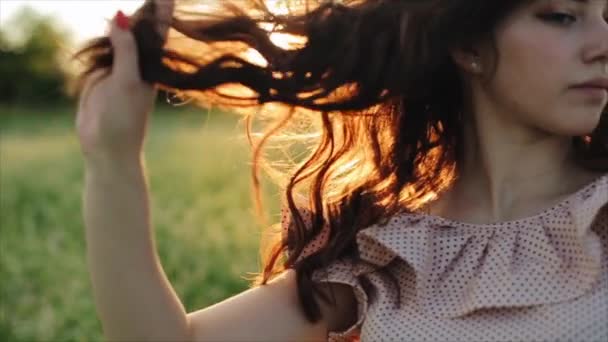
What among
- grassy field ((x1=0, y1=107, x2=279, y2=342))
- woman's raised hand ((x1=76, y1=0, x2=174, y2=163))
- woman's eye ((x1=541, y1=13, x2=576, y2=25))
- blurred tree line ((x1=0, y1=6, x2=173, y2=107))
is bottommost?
blurred tree line ((x1=0, y1=6, x2=173, y2=107))

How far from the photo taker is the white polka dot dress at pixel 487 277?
8.91 ft

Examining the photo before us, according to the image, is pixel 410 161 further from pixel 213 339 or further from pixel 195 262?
pixel 195 262

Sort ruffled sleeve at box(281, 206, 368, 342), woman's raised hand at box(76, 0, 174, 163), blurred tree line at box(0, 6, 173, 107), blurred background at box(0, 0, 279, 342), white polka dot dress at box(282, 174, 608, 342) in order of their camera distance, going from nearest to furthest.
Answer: woman's raised hand at box(76, 0, 174, 163) < white polka dot dress at box(282, 174, 608, 342) < ruffled sleeve at box(281, 206, 368, 342) < blurred background at box(0, 0, 279, 342) < blurred tree line at box(0, 6, 173, 107)

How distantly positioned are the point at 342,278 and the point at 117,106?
66 centimetres

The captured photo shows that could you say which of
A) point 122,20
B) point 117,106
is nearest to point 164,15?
point 122,20

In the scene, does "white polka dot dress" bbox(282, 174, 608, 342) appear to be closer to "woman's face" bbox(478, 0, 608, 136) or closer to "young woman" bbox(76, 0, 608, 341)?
"young woman" bbox(76, 0, 608, 341)

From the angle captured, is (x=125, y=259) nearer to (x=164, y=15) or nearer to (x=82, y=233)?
(x=164, y=15)

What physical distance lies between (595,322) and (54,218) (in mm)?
6440

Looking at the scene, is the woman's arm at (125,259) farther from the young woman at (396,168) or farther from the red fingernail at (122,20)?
the red fingernail at (122,20)

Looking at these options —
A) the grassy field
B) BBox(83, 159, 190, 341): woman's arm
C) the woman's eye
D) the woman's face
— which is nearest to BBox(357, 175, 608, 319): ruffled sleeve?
the woman's face

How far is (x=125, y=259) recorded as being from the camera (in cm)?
271

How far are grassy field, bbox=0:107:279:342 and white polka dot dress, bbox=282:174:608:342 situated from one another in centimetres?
55

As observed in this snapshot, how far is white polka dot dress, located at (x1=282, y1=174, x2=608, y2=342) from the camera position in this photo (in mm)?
2717

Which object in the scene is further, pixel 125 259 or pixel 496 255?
pixel 496 255
